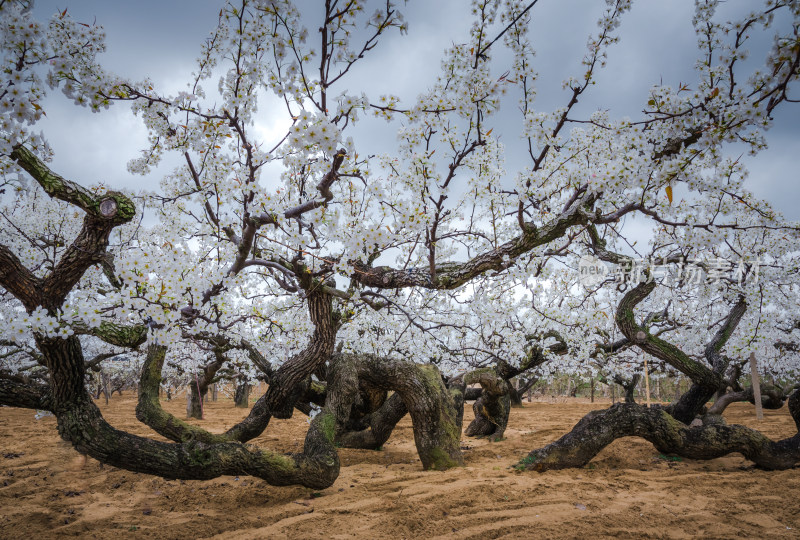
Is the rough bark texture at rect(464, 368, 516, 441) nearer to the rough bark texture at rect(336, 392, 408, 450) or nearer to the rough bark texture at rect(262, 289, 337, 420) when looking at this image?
the rough bark texture at rect(336, 392, 408, 450)

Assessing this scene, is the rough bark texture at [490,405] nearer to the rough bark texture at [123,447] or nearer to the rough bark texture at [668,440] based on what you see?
the rough bark texture at [668,440]

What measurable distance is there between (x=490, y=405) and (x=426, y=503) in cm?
465

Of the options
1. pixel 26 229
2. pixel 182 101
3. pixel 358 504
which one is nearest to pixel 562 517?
pixel 358 504

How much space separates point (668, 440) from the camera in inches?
178

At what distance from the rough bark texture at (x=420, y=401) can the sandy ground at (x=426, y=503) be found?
1.00 feet

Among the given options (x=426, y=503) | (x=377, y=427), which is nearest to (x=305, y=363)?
(x=377, y=427)

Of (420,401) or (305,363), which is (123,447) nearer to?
(305,363)

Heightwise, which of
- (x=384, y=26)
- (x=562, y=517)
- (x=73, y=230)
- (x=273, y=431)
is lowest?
(x=273, y=431)

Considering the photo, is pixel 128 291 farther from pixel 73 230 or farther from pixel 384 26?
pixel 73 230

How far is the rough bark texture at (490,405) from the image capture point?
724 cm

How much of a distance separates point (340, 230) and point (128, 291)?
2.37 metres

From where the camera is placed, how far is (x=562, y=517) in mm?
3117

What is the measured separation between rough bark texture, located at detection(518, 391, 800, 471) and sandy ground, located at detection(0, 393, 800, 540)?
0.17 m

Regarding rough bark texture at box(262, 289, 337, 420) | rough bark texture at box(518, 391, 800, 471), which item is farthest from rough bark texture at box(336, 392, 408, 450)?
rough bark texture at box(518, 391, 800, 471)
